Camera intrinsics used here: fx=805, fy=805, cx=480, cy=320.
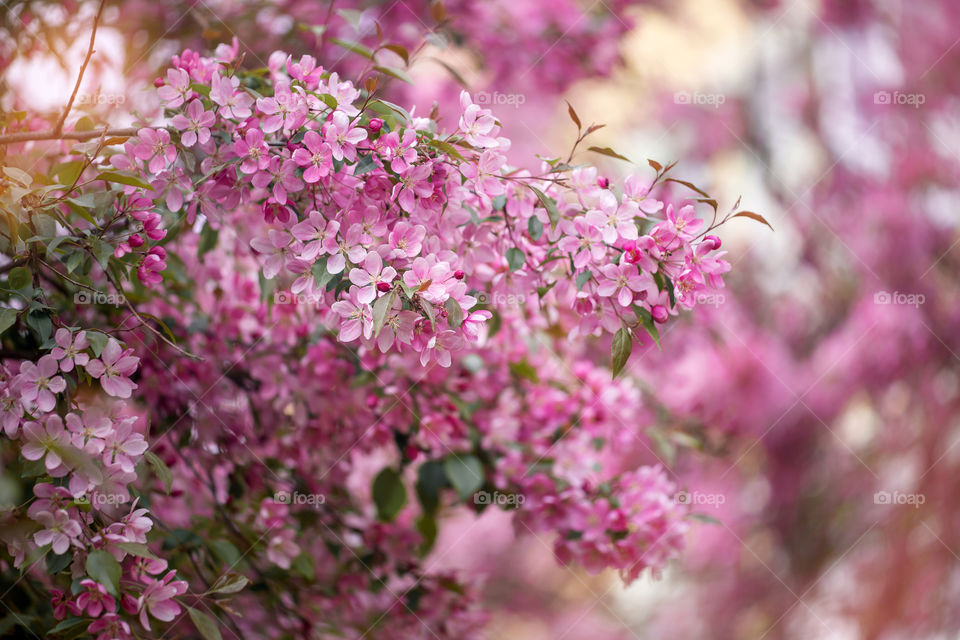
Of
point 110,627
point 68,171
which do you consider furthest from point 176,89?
point 110,627

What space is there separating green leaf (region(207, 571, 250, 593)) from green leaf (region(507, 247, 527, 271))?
46 cm

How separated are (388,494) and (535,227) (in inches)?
23.0

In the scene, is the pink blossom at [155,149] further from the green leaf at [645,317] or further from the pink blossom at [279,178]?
the green leaf at [645,317]

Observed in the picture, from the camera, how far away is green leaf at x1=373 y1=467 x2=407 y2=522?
133cm

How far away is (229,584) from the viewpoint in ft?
2.97

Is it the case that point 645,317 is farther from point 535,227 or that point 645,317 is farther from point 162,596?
point 162,596

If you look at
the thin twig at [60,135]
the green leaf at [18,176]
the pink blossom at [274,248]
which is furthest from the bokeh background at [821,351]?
the green leaf at [18,176]

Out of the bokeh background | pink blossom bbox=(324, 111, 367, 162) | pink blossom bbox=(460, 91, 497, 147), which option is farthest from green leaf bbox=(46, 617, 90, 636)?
the bokeh background

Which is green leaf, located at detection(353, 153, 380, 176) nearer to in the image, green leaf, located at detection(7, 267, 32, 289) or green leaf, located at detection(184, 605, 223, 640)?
green leaf, located at detection(7, 267, 32, 289)

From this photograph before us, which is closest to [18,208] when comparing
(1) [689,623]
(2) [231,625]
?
(2) [231,625]

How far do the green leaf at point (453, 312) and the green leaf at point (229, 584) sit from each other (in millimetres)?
363

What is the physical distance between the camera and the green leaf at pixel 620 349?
88cm

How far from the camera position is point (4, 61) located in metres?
1.46

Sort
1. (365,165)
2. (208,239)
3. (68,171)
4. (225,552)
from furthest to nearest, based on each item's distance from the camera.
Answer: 1. (208,239)
2. (225,552)
3. (68,171)
4. (365,165)
